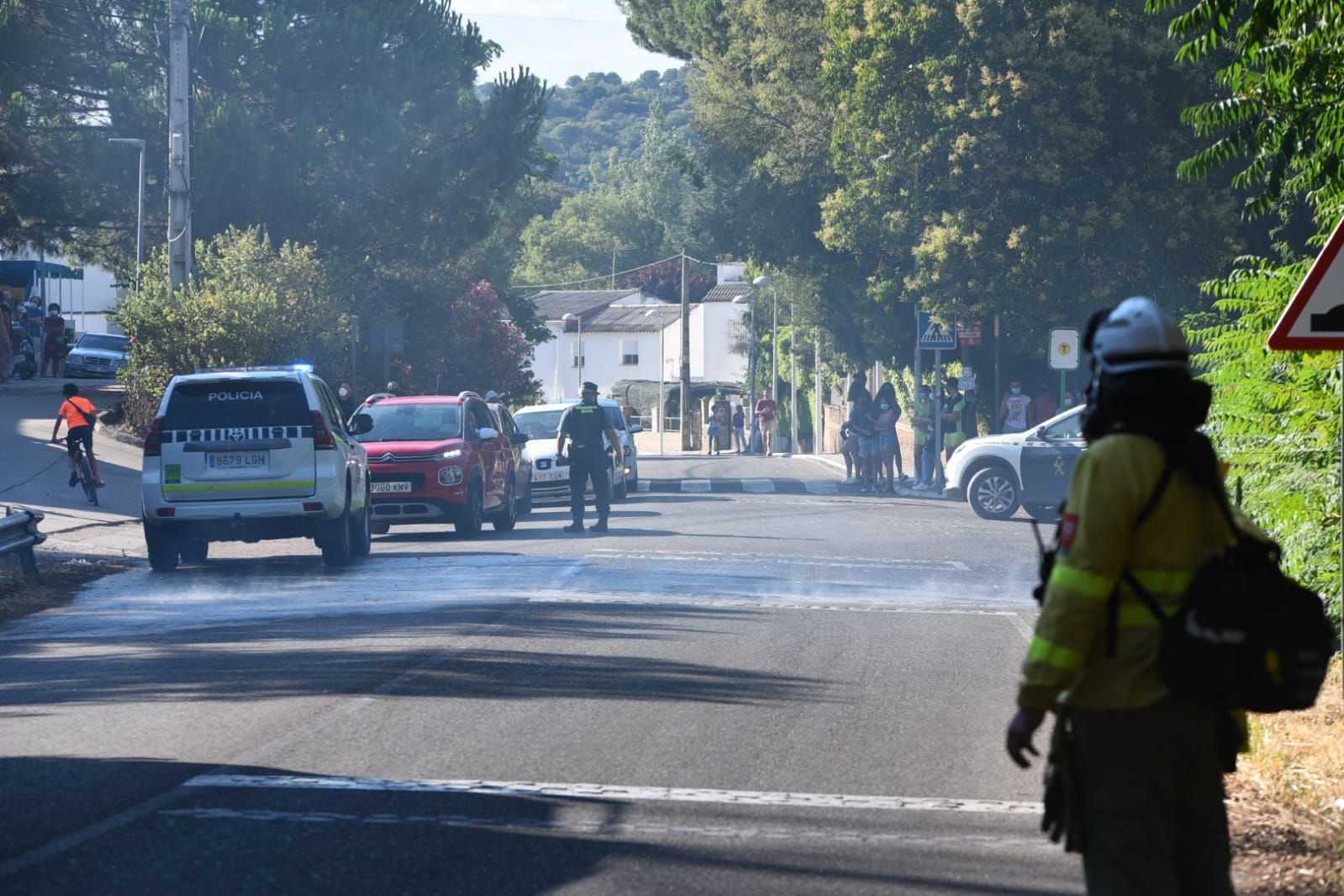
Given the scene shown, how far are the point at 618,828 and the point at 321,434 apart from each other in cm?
1136

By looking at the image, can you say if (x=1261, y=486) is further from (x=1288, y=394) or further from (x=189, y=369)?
(x=189, y=369)

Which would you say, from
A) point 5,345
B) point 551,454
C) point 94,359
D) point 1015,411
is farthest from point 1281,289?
point 94,359

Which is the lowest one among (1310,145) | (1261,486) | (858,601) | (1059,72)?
(858,601)

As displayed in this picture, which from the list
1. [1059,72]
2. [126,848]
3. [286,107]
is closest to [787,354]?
[286,107]

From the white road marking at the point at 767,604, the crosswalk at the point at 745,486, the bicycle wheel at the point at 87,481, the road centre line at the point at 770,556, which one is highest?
the bicycle wheel at the point at 87,481

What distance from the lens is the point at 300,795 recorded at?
730 centimetres

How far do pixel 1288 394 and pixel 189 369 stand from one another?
964 inches

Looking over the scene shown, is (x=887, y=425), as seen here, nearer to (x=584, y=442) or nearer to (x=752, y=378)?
(x=584, y=442)

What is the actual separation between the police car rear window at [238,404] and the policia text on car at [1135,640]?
1417 cm

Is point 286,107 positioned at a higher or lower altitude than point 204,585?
higher

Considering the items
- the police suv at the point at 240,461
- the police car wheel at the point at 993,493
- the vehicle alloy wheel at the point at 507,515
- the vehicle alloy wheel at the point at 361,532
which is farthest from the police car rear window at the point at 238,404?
the police car wheel at the point at 993,493

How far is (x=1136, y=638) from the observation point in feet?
13.7

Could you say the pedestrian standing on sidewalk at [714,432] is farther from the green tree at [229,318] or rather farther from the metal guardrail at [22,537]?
the metal guardrail at [22,537]

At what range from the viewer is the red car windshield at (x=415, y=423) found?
23406 millimetres
